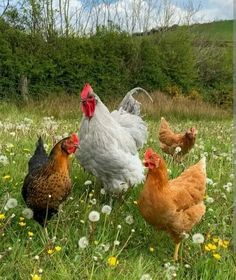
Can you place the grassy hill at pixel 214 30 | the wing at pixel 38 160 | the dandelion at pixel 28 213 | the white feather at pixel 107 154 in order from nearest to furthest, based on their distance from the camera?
1. the dandelion at pixel 28 213
2. the wing at pixel 38 160
3. the white feather at pixel 107 154
4. the grassy hill at pixel 214 30

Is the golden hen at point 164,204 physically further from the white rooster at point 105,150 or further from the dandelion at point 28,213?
the white rooster at point 105,150

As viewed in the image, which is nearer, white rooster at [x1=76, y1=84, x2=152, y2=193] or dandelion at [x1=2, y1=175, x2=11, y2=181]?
dandelion at [x1=2, y1=175, x2=11, y2=181]

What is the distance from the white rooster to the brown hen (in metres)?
0.86

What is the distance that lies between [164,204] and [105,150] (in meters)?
1.23

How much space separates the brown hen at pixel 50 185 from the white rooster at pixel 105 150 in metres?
0.86

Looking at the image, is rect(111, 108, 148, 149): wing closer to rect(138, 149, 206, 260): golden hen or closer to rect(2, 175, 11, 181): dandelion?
rect(2, 175, 11, 181): dandelion

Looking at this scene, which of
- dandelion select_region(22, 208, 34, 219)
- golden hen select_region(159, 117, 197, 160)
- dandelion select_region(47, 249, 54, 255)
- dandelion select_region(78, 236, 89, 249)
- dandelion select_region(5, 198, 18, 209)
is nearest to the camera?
dandelion select_region(47, 249, 54, 255)

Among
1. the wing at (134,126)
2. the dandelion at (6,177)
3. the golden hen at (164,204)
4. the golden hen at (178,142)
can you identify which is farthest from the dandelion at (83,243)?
the golden hen at (178,142)

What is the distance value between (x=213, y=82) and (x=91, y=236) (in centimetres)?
2396

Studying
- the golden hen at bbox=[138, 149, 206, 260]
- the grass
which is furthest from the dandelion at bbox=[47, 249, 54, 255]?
the golden hen at bbox=[138, 149, 206, 260]

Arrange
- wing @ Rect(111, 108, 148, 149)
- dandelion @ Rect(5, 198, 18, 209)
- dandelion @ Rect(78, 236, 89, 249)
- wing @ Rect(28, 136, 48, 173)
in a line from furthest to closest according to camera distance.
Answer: wing @ Rect(111, 108, 148, 149), wing @ Rect(28, 136, 48, 173), dandelion @ Rect(5, 198, 18, 209), dandelion @ Rect(78, 236, 89, 249)

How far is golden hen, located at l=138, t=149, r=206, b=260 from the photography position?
3.65m

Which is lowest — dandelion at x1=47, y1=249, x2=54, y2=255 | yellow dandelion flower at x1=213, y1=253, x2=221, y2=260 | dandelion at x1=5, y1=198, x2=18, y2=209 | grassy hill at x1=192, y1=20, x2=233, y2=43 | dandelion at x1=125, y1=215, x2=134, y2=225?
yellow dandelion flower at x1=213, y1=253, x2=221, y2=260

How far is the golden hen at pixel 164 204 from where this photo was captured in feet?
12.0
